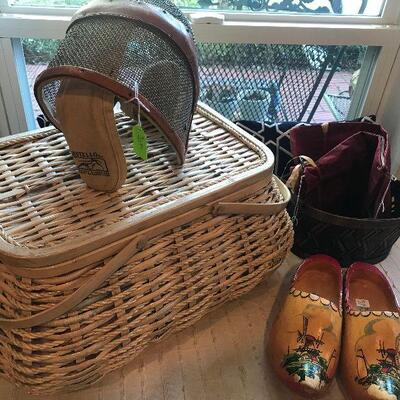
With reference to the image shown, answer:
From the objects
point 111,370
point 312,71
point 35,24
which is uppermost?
point 35,24

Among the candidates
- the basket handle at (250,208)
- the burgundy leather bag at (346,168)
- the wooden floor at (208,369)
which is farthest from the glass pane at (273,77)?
the wooden floor at (208,369)

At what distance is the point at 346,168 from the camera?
94 centimetres

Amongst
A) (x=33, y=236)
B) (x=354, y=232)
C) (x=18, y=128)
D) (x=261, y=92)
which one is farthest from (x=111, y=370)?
(x=261, y=92)

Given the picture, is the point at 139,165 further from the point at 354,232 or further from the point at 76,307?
the point at 354,232

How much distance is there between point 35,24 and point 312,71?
2.34 feet

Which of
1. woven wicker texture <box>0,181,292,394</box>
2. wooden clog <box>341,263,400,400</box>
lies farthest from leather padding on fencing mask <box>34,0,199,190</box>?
wooden clog <box>341,263,400,400</box>

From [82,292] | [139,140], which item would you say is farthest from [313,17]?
[82,292]

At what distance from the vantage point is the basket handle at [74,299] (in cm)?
58

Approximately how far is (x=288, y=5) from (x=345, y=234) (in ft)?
1.94

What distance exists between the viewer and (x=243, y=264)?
79 cm

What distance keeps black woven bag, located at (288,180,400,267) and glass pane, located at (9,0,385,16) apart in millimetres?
467

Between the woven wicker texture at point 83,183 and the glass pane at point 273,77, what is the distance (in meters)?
0.33

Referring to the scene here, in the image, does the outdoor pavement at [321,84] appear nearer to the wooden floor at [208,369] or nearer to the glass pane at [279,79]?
the glass pane at [279,79]

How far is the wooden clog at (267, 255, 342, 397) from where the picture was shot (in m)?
0.69
